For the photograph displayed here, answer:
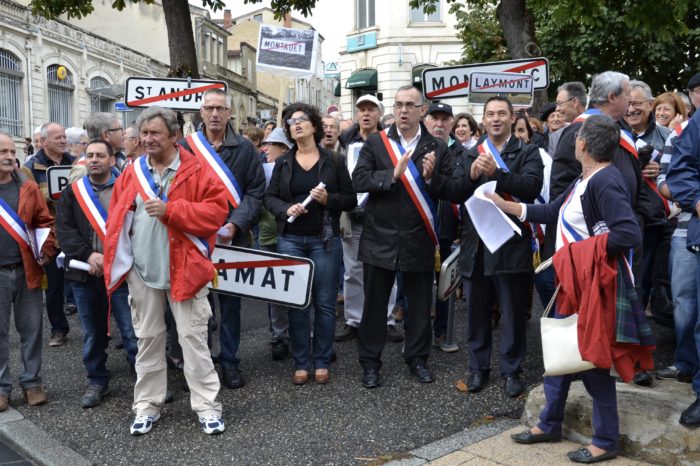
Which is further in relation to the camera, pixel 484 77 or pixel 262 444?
pixel 484 77

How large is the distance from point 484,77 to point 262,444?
3.50 m

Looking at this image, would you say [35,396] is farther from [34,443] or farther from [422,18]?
[422,18]

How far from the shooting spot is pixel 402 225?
531cm

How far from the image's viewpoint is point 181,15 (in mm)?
9953

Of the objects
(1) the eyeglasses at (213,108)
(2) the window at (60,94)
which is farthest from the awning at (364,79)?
(1) the eyeglasses at (213,108)

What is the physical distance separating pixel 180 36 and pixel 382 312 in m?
6.07

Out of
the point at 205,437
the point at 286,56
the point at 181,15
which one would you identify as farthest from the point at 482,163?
the point at 181,15

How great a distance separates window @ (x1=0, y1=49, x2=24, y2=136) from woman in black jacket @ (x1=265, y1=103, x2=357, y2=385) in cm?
2454

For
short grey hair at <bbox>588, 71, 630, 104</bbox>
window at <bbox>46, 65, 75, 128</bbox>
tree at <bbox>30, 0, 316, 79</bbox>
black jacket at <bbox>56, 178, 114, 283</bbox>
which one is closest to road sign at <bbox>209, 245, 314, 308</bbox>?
black jacket at <bbox>56, 178, 114, 283</bbox>

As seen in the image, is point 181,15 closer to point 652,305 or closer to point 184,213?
point 184,213

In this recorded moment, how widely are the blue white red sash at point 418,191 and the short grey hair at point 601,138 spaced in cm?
157

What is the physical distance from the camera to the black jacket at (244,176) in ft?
18.3

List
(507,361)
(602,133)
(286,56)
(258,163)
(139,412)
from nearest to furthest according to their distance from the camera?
(602,133), (139,412), (507,361), (258,163), (286,56)

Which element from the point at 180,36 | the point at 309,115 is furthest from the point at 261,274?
the point at 180,36
